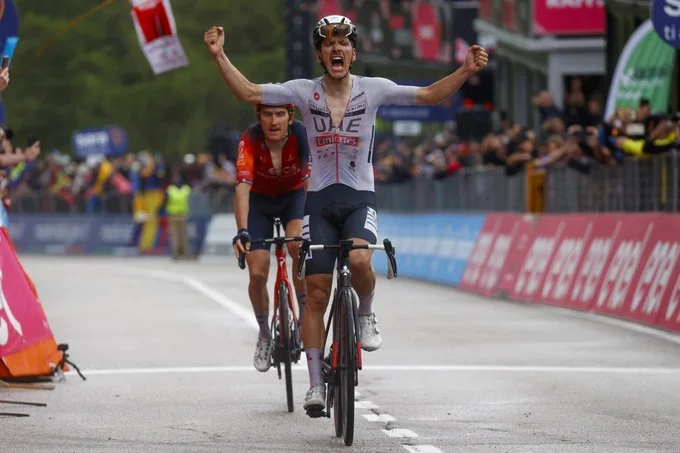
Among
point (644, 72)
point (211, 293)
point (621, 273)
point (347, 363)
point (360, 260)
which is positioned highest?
point (644, 72)

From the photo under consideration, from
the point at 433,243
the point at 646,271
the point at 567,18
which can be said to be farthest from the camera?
the point at 567,18

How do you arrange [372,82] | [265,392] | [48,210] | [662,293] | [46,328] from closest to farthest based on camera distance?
[372,82] → [265,392] → [46,328] → [662,293] → [48,210]

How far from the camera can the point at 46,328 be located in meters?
14.4

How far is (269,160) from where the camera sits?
1295 centimetres

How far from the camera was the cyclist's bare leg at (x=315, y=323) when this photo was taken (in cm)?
1097

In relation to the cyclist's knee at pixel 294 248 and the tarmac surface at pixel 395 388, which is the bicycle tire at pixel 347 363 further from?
the cyclist's knee at pixel 294 248

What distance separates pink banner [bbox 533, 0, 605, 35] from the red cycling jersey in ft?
78.8

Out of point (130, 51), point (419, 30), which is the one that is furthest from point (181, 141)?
point (419, 30)

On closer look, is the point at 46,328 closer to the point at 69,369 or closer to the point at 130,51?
the point at 69,369

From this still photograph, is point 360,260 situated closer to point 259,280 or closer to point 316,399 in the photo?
point 316,399

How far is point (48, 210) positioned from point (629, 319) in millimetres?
33700

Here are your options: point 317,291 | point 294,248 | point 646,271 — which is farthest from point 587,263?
point 317,291

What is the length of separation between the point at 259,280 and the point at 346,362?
2.87 metres

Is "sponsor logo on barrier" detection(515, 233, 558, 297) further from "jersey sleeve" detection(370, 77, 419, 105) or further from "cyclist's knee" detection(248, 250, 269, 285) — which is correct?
"jersey sleeve" detection(370, 77, 419, 105)
